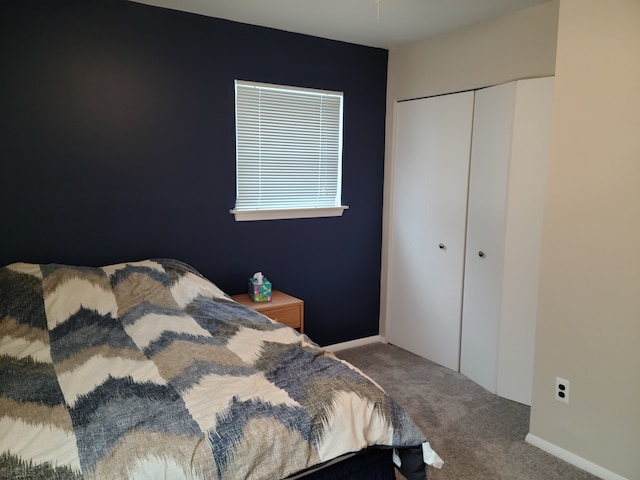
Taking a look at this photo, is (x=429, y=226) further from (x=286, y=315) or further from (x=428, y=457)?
(x=428, y=457)

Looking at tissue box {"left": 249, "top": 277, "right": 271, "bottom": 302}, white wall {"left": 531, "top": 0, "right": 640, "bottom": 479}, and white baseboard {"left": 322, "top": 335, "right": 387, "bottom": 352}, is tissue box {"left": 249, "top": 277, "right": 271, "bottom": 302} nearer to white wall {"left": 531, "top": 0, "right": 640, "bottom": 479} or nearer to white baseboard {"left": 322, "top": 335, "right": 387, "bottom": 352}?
white baseboard {"left": 322, "top": 335, "right": 387, "bottom": 352}

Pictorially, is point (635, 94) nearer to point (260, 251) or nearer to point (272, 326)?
point (272, 326)

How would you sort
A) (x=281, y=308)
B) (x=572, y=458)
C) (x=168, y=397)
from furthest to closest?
(x=281, y=308)
(x=572, y=458)
(x=168, y=397)

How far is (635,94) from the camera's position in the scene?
79.9 inches

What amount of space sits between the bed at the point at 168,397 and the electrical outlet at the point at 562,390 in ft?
3.23

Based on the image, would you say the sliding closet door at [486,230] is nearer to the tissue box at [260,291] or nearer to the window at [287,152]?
the window at [287,152]

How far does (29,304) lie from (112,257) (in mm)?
629

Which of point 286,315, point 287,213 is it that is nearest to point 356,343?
point 286,315

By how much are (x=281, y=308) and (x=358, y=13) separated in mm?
1909

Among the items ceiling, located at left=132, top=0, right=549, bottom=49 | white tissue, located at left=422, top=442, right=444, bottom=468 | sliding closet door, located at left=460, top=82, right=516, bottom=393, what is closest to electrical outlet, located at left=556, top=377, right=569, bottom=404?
sliding closet door, located at left=460, top=82, right=516, bottom=393

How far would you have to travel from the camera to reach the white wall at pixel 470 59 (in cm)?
279

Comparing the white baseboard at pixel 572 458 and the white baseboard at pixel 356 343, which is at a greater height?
the white baseboard at pixel 356 343

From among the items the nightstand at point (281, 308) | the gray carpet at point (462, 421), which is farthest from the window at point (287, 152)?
the gray carpet at point (462, 421)

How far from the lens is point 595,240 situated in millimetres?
2191
